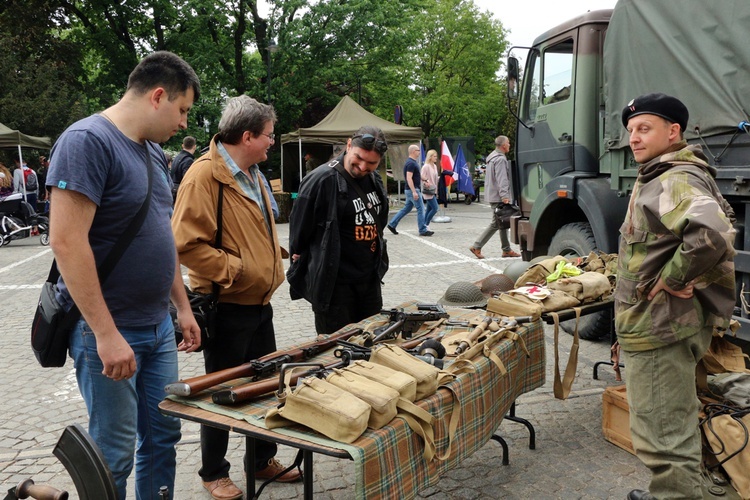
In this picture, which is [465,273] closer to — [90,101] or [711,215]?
[711,215]

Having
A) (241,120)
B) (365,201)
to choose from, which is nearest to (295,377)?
(241,120)

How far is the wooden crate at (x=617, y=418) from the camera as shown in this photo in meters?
3.62

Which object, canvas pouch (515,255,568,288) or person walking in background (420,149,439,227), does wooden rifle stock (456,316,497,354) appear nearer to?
canvas pouch (515,255,568,288)

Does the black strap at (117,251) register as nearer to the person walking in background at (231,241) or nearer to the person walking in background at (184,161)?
the person walking in background at (231,241)

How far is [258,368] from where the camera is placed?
2.61 metres

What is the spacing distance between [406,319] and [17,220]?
1332 cm

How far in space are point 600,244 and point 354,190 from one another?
2577 millimetres

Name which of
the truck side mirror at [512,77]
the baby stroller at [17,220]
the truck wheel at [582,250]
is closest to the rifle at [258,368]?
the truck wheel at [582,250]

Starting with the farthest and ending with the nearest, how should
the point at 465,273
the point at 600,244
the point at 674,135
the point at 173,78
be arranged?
the point at 465,273 < the point at 600,244 < the point at 674,135 < the point at 173,78

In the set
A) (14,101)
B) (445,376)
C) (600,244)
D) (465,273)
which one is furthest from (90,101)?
(445,376)

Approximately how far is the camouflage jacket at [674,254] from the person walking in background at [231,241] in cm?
170

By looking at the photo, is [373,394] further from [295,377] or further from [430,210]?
[430,210]

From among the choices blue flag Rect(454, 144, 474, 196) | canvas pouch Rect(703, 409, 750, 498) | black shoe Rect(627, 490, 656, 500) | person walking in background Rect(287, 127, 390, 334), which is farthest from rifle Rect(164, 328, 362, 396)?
blue flag Rect(454, 144, 474, 196)

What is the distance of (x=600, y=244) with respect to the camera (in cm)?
531
